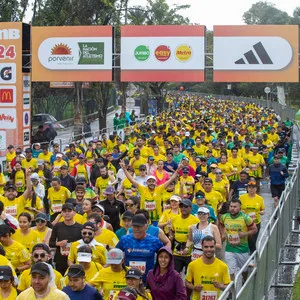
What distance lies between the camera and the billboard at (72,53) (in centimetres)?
2664

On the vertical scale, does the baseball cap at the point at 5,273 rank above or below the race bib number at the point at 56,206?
above

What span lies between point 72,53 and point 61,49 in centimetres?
39

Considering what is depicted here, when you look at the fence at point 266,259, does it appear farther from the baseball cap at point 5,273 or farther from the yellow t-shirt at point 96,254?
the baseball cap at point 5,273

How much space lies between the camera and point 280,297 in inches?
440

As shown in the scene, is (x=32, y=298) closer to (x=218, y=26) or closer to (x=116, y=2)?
(x=218, y=26)

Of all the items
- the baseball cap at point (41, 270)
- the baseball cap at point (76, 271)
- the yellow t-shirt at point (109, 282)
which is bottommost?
the yellow t-shirt at point (109, 282)

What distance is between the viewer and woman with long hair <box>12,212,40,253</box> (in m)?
10.1

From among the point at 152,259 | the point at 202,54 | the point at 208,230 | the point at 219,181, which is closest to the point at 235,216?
the point at 208,230

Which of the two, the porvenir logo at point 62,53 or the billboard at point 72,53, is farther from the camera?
the porvenir logo at point 62,53

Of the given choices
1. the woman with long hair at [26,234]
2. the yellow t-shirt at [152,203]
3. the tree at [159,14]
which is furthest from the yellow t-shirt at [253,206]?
the tree at [159,14]

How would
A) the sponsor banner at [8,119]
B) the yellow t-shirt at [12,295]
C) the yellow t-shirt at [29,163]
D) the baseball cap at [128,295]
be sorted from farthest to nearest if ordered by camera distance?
the sponsor banner at [8,119], the yellow t-shirt at [29,163], the yellow t-shirt at [12,295], the baseball cap at [128,295]

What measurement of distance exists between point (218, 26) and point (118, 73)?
4.40 meters

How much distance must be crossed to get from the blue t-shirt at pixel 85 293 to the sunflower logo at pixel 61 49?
790 inches

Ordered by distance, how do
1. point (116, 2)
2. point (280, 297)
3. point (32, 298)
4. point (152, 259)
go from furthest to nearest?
point (116, 2) → point (280, 297) → point (152, 259) → point (32, 298)
